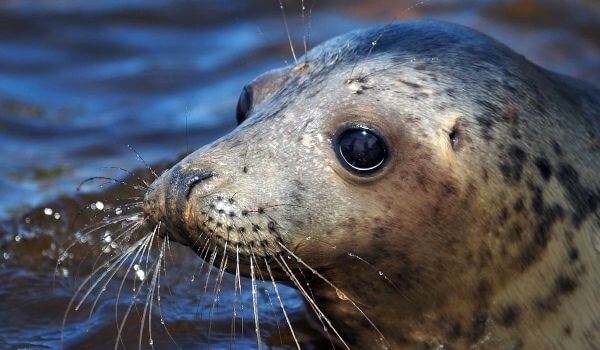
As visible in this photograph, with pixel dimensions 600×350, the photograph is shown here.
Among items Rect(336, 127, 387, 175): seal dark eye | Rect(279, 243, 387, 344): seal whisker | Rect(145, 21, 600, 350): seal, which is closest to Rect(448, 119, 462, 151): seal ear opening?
Rect(145, 21, 600, 350): seal

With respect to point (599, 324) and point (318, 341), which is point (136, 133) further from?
point (599, 324)

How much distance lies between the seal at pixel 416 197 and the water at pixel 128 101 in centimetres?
95

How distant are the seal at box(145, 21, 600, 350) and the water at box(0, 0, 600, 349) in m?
0.95

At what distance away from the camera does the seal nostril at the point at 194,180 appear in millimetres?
4262

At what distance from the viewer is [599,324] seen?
4773mm

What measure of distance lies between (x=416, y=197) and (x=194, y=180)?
805mm

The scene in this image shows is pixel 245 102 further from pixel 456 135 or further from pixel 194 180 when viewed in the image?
pixel 456 135

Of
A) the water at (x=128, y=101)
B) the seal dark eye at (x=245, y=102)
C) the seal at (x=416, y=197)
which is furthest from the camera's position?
the water at (x=128, y=101)

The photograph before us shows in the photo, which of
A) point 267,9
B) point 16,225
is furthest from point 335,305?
point 267,9

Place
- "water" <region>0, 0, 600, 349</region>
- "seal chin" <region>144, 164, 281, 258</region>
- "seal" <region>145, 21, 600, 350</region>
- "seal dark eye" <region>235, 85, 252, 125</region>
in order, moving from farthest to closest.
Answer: "water" <region>0, 0, 600, 349</region> → "seal dark eye" <region>235, 85, 252, 125</region> → "seal" <region>145, 21, 600, 350</region> → "seal chin" <region>144, 164, 281, 258</region>

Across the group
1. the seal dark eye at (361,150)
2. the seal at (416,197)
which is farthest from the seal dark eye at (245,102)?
the seal dark eye at (361,150)

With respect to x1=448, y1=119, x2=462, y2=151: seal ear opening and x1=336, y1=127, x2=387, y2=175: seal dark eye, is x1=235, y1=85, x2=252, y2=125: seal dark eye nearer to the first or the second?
x1=336, y1=127, x2=387, y2=175: seal dark eye

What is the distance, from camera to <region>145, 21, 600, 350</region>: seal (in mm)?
4344

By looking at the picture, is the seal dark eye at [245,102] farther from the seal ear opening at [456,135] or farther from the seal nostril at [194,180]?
the seal ear opening at [456,135]
